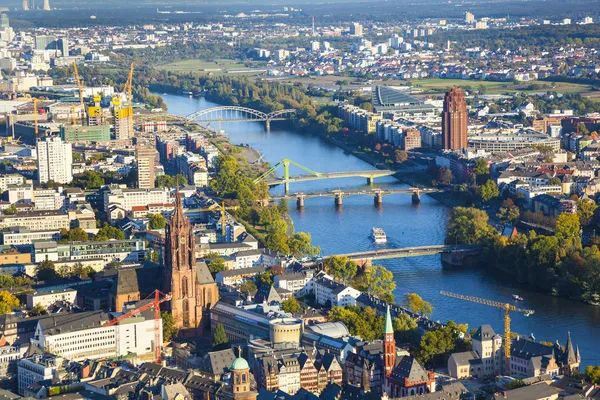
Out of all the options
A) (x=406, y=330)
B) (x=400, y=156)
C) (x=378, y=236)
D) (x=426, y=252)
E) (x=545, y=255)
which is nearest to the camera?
(x=406, y=330)

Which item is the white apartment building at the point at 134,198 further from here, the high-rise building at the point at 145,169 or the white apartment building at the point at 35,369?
the white apartment building at the point at 35,369

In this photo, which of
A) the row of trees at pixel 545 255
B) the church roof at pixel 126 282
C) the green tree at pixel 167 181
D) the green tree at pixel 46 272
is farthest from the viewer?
the green tree at pixel 167 181

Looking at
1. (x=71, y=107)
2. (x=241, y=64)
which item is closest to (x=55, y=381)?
(x=71, y=107)

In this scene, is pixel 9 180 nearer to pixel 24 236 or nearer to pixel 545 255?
pixel 24 236

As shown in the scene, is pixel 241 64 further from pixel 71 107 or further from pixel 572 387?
pixel 572 387

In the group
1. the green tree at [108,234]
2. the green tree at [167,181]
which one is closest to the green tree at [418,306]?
the green tree at [108,234]

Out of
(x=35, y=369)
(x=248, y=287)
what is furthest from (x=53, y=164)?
(x=35, y=369)

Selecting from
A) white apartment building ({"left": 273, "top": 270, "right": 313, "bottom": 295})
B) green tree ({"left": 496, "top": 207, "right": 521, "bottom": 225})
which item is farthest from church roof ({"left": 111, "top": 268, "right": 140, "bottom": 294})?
green tree ({"left": 496, "top": 207, "right": 521, "bottom": 225})
